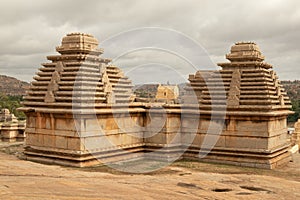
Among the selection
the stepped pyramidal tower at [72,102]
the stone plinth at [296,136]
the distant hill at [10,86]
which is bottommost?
the stone plinth at [296,136]

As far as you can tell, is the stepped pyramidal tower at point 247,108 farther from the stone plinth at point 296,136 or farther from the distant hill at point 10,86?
the distant hill at point 10,86

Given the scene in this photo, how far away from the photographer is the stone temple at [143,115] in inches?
611

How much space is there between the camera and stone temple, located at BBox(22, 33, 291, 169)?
15.5 m

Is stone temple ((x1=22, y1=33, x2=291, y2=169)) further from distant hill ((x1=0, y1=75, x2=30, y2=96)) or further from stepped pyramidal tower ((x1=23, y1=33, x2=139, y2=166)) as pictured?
distant hill ((x1=0, y1=75, x2=30, y2=96))

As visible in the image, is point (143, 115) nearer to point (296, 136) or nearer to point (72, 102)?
point (72, 102)

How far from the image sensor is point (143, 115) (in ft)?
59.0

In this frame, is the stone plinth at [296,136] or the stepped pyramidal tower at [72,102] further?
the stone plinth at [296,136]

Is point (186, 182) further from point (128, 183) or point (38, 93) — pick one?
point (38, 93)

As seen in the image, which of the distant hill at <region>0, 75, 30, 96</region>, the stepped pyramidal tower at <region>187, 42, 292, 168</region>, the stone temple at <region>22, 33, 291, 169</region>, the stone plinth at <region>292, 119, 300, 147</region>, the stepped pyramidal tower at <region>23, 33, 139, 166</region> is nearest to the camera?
the stepped pyramidal tower at <region>23, 33, 139, 166</region>

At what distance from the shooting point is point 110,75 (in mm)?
16891

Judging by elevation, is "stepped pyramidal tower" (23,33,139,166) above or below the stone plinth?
above

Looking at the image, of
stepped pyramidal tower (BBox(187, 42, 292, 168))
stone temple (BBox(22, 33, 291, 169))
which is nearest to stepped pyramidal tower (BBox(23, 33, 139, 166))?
stone temple (BBox(22, 33, 291, 169))

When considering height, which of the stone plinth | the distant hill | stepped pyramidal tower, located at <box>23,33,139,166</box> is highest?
the distant hill

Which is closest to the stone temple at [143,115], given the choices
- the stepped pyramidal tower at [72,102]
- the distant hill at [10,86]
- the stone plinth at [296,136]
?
the stepped pyramidal tower at [72,102]
